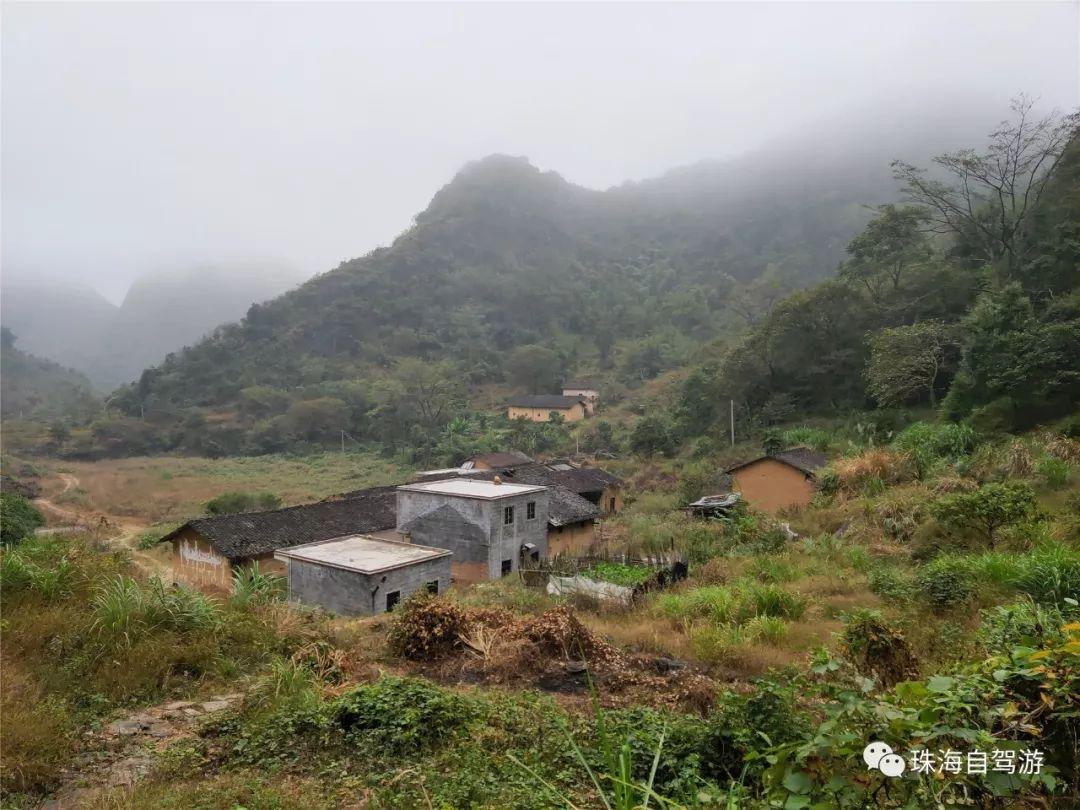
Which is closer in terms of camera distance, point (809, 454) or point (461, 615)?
point (461, 615)

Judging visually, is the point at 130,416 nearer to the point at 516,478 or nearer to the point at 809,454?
the point at 516,478

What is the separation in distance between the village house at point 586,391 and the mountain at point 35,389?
5293 cm

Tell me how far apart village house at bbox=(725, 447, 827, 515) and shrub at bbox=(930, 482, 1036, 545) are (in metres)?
9.94

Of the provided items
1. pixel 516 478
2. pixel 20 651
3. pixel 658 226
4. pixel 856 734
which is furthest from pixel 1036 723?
pixel 658 226

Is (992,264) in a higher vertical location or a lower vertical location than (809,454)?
higher

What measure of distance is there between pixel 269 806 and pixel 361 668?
10.2 feet

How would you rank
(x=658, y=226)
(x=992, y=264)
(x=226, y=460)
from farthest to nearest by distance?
(x=658, y=226) < (x=226, y=460) < (x=992, y=264)

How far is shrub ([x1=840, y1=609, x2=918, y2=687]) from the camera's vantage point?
18.1ft

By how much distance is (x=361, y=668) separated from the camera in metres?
6.86

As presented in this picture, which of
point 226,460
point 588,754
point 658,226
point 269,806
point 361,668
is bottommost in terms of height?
point 226,460

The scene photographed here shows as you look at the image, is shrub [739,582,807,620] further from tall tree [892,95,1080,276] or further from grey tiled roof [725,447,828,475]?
tall tree [892,95,1080,276]

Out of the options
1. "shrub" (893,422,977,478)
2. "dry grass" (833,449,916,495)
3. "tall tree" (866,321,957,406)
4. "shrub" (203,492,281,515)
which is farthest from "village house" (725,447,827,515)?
"shrub" (203,492,281,515)

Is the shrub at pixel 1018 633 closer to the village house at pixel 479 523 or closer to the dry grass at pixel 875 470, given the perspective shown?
the dry grass at pixel 875 470

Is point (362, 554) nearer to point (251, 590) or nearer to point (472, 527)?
point (472, 527)
